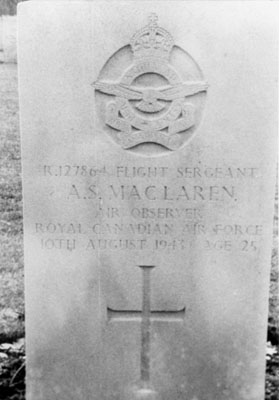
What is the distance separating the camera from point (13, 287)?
15.6 feet

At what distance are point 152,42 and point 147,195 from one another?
0.76 m

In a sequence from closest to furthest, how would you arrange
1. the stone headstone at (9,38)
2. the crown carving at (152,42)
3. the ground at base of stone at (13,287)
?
the crown carving at (152,42) < the ground at base of stone at (13,287) < the stone headstone at (9,38)

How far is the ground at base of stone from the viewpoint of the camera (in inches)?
143

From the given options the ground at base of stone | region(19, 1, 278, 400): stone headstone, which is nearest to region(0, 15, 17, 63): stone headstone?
the ground at base of stone

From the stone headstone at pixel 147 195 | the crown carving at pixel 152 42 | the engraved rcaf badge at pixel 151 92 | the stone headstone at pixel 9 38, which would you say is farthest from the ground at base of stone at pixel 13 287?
the crown carving at pixel 152 42

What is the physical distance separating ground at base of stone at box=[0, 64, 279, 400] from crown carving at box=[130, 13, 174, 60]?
2.12 m

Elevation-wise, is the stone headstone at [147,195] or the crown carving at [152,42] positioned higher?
the crown carving at [152,42]

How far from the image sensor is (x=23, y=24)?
2.80 m

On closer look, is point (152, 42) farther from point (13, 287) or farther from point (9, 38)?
point (9, 38)

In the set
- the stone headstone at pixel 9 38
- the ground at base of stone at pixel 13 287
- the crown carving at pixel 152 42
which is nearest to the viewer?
the crown carving at pixel 152 42

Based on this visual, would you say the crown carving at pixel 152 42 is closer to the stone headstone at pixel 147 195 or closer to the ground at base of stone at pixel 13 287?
the stone headstone at pixel 147 195

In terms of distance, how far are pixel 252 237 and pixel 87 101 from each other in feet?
3.60

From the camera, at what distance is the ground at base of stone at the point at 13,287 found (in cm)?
363

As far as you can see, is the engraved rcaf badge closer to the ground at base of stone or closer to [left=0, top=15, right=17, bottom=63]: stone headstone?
the ground at base of stone
